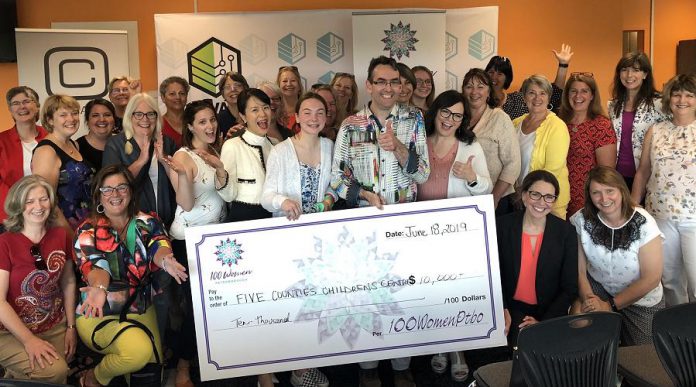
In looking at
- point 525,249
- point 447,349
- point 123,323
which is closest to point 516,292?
point 525,249

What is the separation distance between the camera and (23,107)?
3.66m

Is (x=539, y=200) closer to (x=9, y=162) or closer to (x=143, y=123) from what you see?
(x=143, y=123)

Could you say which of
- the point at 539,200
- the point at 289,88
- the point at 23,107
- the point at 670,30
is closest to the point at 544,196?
the point at 539,200

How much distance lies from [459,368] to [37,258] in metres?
2.28

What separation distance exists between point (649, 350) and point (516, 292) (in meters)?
0.86

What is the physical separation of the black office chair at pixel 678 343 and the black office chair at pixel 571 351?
172 millimetres

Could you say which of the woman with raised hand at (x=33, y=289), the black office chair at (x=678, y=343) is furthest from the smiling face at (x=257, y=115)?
the black office chair at (x=678, y=343)

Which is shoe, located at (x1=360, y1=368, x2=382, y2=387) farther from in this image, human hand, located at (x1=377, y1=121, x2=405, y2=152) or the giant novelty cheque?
human hand, located at (x1=377, y1=121, x2=405, y2=152)

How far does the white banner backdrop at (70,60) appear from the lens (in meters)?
5.91

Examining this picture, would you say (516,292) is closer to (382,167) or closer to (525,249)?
(525,249)

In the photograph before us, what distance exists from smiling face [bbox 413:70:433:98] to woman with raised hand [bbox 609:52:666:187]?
1267 mm

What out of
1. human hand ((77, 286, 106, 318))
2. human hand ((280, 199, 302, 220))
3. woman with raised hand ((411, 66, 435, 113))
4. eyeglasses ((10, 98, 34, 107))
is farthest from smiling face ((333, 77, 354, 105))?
human hand ((77, 286, 106, 318))

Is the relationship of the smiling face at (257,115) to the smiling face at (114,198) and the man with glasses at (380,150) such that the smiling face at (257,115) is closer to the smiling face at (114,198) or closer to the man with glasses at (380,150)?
the man with glasses at (380,150)

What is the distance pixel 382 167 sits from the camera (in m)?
3.08
